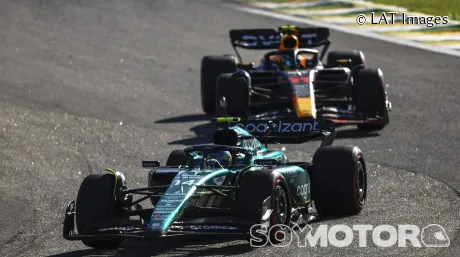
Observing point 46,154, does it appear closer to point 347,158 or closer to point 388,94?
point 347,158

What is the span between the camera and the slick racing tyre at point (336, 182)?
1177 centimetres

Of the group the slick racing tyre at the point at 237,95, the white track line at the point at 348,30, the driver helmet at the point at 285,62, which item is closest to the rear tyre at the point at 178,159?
the slick racing tyre at the point at 237,95

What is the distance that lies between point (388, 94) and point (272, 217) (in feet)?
36.5

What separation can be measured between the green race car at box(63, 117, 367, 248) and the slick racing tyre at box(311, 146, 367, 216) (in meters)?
0.01

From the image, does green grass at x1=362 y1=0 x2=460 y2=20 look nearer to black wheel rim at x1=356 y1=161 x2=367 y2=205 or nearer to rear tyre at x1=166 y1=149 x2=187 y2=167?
black wheel rim at x1=356 y1=161 x2=367 y2=205

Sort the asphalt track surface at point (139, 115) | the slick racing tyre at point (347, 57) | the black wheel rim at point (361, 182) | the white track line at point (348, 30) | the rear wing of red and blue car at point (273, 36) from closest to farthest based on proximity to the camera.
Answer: the asphalt track surface at point (139, 115)
the black wheel rim at point (361, 182)
the rear wing of red and blue car at point (273, 36)
the slick racing tyre at point (347, 57)
the white track line at point (348, 30)

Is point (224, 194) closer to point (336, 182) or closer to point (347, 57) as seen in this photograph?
point (336, 182)

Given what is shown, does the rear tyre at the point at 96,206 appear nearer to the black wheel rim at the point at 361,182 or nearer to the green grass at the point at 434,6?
the black wheel rim at the point at 361,182

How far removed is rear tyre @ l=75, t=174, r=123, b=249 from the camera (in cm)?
1069

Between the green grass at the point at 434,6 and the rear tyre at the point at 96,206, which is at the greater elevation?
the rear tyre at the point at 96,206

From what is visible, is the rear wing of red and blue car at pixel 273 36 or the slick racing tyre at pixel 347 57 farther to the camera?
the slick racing tyre at pixel 347 57

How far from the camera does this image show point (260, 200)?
10.4 meters

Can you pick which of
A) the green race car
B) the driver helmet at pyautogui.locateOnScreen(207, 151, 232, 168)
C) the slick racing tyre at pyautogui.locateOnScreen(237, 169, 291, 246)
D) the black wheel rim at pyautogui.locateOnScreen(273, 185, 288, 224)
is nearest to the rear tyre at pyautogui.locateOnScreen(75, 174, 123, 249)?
the green race car

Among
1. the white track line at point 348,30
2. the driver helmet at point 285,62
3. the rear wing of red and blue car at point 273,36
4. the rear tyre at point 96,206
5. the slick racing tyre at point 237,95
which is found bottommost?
the white track line at point 348,30
